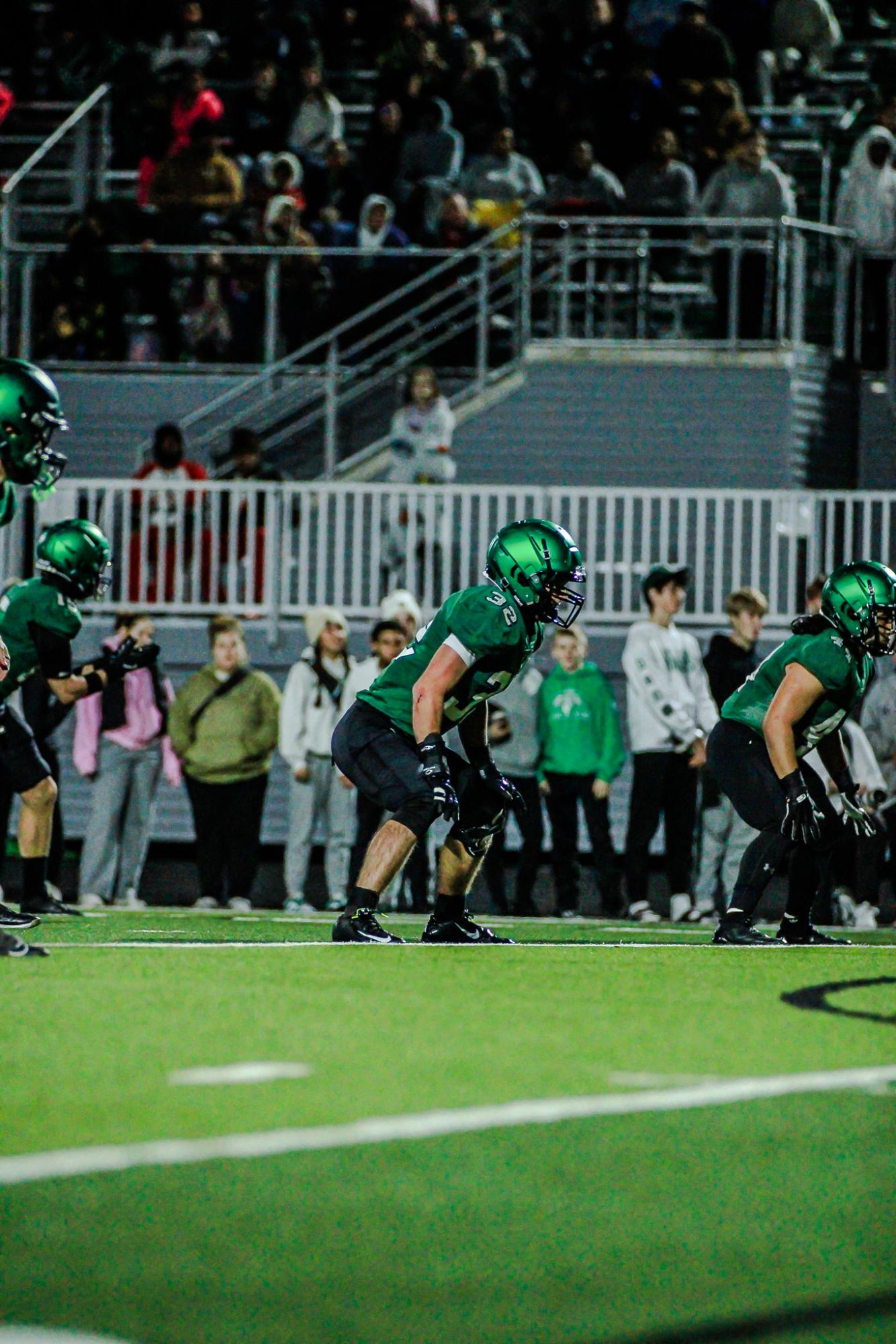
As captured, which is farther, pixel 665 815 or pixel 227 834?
pixel 227 834

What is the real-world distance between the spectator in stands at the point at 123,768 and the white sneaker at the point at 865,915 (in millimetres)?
4493

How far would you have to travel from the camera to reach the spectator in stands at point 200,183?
811 inches

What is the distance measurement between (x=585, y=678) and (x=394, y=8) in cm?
1095

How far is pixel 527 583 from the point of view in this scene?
9688 millimetres

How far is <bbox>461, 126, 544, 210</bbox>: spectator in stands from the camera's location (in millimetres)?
Result: 20297

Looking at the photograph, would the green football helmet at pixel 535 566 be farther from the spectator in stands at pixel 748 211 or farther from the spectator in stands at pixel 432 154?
the spectator in stands at pixel 432 154

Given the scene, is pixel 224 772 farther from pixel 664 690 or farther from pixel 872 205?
pixel 872 205

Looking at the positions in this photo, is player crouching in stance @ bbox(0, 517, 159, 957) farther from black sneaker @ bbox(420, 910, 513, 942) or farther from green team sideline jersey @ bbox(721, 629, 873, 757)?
green team sideline jersey @ bbox(721, 629, 873, 757)

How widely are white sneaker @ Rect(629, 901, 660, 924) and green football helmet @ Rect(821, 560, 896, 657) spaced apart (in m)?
4.40

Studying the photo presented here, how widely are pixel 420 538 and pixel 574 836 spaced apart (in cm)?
313

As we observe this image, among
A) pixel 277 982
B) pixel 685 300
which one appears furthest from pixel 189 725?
pixel 277 982

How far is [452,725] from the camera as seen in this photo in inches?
392

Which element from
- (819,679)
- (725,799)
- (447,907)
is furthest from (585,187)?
(447,907)

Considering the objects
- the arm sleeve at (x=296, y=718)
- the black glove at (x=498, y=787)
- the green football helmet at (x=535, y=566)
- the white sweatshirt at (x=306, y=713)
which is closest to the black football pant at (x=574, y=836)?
the white sweatshirt at (x=306, y=713)
